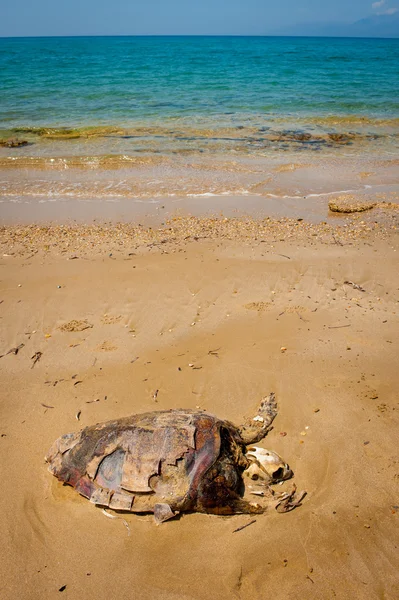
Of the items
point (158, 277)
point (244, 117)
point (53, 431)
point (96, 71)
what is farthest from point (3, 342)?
point (96, 71)

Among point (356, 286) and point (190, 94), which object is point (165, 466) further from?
point (190, 94)

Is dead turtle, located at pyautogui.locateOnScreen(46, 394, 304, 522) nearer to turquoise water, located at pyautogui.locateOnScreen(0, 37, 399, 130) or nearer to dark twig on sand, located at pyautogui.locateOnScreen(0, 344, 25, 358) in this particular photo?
dark twig on sand, located at pyautogui.locateOnScreen(0, 344, 25, 358)

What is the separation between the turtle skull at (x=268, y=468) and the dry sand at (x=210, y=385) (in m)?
0.15

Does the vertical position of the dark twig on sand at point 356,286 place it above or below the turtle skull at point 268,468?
above

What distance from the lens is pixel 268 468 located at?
3549 millimetres

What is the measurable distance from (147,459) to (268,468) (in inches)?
39.5

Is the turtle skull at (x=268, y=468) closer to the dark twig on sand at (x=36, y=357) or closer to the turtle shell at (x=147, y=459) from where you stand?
the turtle shell at (x=147, y=459)

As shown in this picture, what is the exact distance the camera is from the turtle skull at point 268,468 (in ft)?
11.6

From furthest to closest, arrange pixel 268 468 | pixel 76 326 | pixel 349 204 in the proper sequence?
pixel 349 204
pixel 76 326
pixel 268 468

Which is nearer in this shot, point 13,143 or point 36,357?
point 36,357

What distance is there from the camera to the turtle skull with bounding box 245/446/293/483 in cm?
353

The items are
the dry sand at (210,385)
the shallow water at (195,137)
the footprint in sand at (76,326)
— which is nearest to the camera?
the dry sand at (210,385)

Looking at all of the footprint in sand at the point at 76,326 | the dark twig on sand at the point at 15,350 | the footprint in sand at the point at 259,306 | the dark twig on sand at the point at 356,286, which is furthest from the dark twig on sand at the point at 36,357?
the dark twig on sand at the point at 356,286

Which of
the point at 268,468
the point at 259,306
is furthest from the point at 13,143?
the point at 268,468
